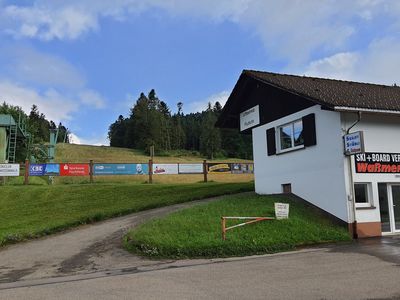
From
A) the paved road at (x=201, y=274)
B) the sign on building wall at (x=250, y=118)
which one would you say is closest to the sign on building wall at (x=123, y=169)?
the sign on building wall at (x=250, y=118)

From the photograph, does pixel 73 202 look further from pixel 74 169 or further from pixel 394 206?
pixel 394 206

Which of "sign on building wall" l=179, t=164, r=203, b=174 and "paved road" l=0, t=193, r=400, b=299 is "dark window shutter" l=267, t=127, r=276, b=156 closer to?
"paved road" l=0, t=193, r=400, b=299

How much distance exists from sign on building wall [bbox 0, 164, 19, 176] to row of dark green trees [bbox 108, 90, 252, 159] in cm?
6000

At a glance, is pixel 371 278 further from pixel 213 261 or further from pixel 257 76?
pixel 257 76

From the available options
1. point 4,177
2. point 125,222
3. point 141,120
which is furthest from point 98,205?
point 141,120

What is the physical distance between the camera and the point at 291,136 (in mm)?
18766

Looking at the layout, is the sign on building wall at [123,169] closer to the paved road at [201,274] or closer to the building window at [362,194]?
the paved road at [201,274]

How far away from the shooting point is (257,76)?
2012 cm

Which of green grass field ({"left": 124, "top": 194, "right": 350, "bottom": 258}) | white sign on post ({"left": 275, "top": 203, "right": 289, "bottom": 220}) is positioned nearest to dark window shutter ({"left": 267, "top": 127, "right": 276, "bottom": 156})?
green grass field ({"left": 124, "top": 194, "right": 350, "bottom": 258})

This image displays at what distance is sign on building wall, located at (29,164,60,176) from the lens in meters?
30.9

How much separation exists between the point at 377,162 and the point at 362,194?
51.4 inches

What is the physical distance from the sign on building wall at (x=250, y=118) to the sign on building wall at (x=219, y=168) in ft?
33.6

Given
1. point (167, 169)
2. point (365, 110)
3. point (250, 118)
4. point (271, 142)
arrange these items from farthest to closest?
point (167, 169) → point (250, 118) → point (271, 142) → point (365, 110)

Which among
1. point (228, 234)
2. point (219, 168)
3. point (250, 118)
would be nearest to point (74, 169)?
point (219, 168)
